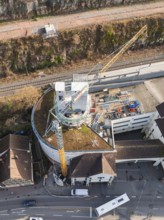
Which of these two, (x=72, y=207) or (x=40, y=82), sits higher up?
(x=40, y=82)

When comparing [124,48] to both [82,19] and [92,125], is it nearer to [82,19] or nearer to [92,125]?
[82,19]

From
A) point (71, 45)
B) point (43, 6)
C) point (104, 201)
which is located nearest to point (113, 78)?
point (71, 45)

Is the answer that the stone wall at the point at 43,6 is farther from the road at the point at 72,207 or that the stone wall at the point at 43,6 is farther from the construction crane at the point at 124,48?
the road at the point at 72,207

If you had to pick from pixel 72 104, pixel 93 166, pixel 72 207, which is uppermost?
pixel 72 104

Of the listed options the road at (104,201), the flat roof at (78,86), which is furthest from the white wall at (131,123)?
the flat roof at (78,86)

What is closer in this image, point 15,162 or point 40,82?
point 15,162

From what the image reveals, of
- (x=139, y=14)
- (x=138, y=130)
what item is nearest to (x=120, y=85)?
(x=138, y=130)

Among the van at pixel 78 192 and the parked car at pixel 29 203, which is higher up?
the van at pixel 78 192
